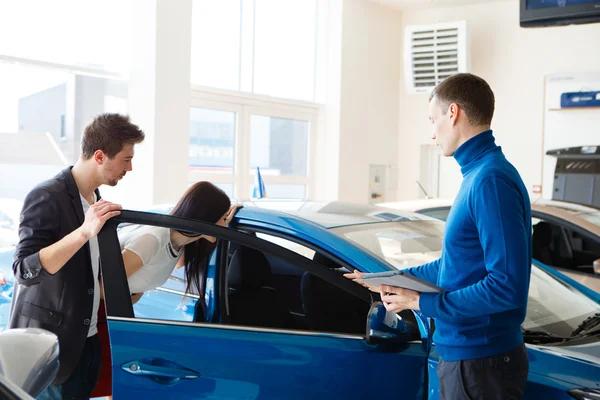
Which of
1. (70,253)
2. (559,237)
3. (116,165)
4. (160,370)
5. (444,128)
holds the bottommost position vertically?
(160,370)

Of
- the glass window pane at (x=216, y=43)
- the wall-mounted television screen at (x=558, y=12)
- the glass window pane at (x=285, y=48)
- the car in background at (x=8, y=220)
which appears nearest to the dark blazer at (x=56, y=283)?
the car in background at (x=8, y=220)

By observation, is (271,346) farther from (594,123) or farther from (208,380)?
(594,123)

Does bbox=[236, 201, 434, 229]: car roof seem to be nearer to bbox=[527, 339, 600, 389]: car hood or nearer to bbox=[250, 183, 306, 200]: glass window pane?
bbox=[527, 339, 600, 389]: car hood

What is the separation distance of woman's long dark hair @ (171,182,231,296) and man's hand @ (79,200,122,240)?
253 mm

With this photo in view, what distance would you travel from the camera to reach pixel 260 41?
7.00 meters

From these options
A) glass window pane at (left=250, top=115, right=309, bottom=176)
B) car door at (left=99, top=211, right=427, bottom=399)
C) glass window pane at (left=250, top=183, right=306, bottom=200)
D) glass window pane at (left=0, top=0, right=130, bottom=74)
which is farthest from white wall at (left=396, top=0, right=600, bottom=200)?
car door at (left=99, top=211, right=427, bottom=399)

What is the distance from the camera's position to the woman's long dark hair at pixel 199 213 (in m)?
2.04

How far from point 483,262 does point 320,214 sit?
78 cm

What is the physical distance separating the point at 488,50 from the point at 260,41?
2538 mm

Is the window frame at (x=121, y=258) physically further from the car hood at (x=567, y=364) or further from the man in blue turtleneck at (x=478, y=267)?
the car hood at (x=567, y=364)

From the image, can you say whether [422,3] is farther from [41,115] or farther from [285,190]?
[41,115]

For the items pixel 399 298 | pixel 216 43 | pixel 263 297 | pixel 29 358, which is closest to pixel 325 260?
pixel 263 297

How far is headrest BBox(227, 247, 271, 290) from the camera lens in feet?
6.66

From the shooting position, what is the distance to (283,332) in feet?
6.26
